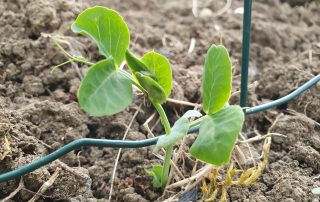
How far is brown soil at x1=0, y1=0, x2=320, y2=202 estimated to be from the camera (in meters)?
1.38

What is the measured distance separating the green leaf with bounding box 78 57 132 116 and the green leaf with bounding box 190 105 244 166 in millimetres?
187

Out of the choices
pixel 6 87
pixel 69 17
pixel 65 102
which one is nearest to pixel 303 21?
pixel 69 17

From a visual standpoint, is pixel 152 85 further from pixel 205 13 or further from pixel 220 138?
pixel 205 13

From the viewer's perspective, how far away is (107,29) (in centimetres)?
121

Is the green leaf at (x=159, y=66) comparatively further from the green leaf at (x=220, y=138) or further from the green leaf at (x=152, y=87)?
the green leaf at (x=220, y=138)

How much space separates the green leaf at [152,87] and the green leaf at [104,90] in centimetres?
3

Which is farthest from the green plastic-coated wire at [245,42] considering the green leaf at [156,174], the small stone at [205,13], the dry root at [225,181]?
the small stone at [205,13]

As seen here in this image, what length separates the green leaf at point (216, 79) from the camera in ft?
3.84

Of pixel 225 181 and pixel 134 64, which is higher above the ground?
pixel 134 64

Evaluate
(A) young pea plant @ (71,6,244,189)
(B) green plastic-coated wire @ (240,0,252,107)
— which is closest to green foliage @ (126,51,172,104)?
(A) young pea plant @ (71,6,244,189)

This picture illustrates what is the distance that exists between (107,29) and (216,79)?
28cm

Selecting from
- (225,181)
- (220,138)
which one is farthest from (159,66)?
(225,181)

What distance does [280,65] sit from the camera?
185cm

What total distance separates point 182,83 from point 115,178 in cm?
43
